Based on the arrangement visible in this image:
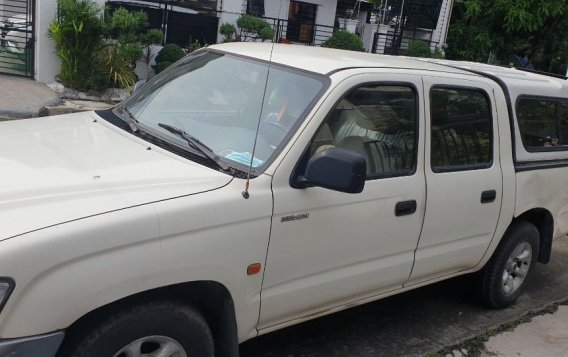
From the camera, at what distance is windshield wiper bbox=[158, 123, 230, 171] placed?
3024 millimetres

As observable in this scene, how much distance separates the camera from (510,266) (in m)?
4.76

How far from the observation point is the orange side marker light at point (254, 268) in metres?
2.90

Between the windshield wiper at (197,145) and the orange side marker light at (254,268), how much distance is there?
47cm

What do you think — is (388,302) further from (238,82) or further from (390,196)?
(238,82)

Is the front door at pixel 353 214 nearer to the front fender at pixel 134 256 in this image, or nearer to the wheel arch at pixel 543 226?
the front fender at pixel 134 256

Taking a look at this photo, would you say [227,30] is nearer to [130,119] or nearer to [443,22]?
[443,22]

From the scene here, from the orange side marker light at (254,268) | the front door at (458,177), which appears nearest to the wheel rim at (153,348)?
the orange side marker light at (254,268)

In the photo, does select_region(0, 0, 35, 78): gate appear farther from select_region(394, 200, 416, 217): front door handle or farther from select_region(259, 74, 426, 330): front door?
select_region(394, 200, 416, 217): front door handle

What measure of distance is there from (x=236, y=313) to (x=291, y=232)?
Answer: 46 cm

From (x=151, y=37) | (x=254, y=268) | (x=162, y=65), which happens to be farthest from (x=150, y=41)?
(x=254, y=268)

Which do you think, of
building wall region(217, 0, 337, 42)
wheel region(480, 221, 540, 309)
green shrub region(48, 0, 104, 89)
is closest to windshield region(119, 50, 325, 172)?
wheel region(480, 221, 540, 309)

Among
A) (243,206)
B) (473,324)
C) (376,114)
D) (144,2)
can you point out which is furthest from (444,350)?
(144,2)

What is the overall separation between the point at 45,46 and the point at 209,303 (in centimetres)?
884

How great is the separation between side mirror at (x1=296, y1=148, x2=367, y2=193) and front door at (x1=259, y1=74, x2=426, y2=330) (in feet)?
0.51
